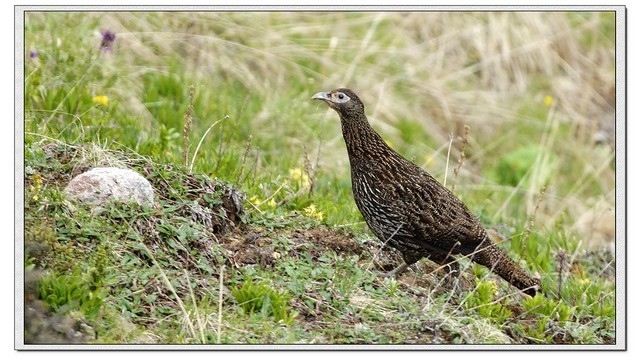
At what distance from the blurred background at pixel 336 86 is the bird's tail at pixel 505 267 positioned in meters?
0.65

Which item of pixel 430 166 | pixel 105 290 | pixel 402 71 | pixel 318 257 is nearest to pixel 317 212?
pixel 318 257

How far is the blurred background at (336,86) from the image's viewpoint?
23.3 ft

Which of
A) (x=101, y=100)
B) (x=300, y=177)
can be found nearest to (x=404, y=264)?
(x=300, y=177)

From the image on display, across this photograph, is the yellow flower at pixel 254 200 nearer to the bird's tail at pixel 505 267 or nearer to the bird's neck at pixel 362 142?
the bird's neck at pixel 362 142

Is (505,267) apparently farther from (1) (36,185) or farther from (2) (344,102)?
(1) (36,185)

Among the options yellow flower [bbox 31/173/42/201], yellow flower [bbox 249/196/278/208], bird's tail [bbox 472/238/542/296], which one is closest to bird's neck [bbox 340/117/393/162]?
yellow flower [bbox 249/196/278/208]

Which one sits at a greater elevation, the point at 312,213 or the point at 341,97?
the point at 341,97

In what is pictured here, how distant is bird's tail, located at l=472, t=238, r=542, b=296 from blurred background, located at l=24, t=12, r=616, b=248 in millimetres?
647

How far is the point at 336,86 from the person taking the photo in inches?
393

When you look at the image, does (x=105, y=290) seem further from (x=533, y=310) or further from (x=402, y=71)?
(x=402, y=71)

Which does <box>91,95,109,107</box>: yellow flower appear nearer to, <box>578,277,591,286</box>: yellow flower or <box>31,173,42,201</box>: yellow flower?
<box>31,173,42,201</box>: yellow flower

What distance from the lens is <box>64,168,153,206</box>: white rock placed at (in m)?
5.62

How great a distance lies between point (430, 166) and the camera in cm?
965

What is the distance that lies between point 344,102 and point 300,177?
1.10m
